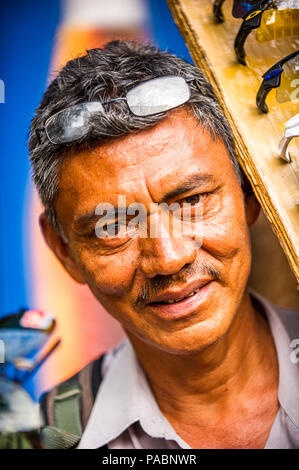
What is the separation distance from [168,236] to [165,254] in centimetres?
4

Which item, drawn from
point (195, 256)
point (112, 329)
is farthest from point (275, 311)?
point (112, 329)

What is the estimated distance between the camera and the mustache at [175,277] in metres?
0.99

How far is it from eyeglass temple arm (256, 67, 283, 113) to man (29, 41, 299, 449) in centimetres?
10

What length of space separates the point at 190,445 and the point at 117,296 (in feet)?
1.29

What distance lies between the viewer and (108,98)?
103cm

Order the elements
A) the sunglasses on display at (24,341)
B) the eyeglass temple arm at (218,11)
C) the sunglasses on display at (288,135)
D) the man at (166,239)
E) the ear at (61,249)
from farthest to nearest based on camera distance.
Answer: the sunglasses on display at (24,341) < the ear at (61,249) < the eyeglass temple arm at (218,11) < the man at (166,239) < the sunglasses on display at (288,135)

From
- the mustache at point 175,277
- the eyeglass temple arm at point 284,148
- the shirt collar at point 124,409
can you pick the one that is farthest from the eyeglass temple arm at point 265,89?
the shirt collar at point 124,409

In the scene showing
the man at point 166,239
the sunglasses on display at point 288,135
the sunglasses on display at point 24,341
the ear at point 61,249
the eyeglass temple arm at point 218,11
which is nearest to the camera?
the sunglasses on display at point 288,135

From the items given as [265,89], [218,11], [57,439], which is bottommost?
[57,439]

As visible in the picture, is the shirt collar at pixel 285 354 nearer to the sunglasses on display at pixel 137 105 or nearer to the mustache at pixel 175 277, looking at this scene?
the mustache at pixel 175 277

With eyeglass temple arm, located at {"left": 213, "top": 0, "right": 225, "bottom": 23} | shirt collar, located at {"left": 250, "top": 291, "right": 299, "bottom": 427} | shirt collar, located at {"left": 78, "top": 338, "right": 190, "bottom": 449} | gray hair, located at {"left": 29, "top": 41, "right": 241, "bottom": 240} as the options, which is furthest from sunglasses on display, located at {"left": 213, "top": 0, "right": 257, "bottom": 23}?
shirt collar, located at {"left": 78, "top": 338, "right": 190, "bottom": 449}

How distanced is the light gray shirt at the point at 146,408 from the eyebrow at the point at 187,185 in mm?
438

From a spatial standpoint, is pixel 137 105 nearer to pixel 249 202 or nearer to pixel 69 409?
pixel 249 202

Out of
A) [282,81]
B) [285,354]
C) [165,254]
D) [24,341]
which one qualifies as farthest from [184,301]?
[24,341]
